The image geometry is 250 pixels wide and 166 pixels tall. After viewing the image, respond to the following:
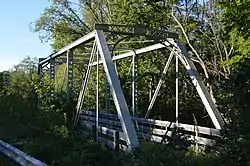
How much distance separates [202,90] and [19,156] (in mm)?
6668

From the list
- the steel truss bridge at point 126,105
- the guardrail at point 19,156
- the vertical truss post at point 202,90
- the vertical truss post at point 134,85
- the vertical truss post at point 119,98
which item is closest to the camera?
the guardrail at point 19,156

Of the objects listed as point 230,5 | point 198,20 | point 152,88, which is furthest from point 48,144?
point 198,20

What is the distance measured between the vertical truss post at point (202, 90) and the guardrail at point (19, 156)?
5453 millimetres

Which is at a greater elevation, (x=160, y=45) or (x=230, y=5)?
(x=230, y=5)

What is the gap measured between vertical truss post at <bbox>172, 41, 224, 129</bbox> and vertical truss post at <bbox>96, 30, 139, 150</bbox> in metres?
2.58

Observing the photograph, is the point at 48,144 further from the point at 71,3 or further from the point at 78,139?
the point at 71,3

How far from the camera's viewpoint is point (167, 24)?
2561 cm

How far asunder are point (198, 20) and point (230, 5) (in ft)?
25.9

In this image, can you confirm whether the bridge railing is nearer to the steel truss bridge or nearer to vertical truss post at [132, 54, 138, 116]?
the steel truss bridge

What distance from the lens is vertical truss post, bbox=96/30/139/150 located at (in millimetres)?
10672

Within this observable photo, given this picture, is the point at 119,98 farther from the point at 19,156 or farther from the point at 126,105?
the point at 19,156

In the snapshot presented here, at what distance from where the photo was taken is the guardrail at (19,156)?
23.0 feet

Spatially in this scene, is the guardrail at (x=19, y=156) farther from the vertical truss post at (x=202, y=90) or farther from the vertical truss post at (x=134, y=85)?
the vertical truss post at (x=134, y=85)

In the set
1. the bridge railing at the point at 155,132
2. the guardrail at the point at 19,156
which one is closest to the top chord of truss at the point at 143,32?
the bridge railing at the point at 155,132
